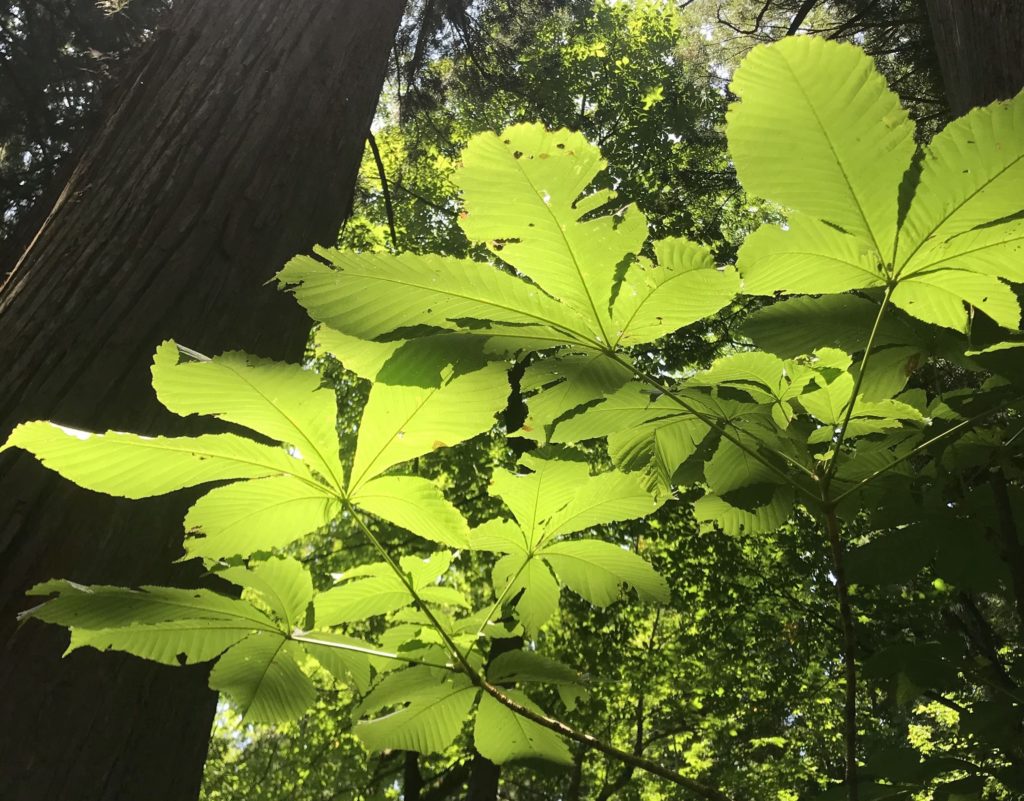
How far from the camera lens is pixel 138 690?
1.05 metres

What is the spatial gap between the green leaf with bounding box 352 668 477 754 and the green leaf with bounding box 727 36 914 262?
1.85ft

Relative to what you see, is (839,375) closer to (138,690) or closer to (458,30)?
(138,690)

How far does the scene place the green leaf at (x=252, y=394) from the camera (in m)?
0.56

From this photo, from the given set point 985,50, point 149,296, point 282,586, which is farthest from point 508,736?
point 985,50

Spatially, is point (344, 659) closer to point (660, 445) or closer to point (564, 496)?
point (564, 496)

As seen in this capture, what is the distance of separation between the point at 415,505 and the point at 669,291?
0.31 m

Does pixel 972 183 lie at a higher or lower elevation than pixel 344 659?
higher

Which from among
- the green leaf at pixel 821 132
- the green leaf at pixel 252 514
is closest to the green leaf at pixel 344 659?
the green leaf at pixel 252 514

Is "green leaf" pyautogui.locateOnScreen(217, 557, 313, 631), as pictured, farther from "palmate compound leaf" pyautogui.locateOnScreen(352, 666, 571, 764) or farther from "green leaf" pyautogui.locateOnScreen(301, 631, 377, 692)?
"palmate compound leaf" pyautogui.locateOnScreen(352, 666, 571, 764)

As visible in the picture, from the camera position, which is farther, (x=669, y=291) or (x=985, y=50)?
(x=985, y=50)

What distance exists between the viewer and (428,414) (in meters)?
0.58

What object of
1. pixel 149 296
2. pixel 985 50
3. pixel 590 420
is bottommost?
pixel 590 420

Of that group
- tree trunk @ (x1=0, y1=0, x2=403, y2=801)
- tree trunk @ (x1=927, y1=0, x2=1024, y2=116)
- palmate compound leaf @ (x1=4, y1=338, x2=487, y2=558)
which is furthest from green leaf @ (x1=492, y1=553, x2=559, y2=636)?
tree trunk @ (x1=927, y1=0, x2=1024, y2=116)

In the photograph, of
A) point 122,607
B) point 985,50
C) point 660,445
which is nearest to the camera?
point 122,607
